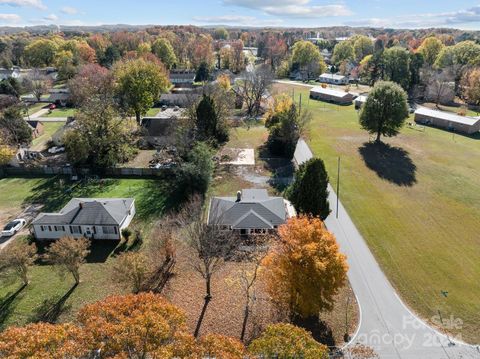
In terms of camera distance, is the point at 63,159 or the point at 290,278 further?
the point at 63,159

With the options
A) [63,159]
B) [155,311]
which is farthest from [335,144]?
[155,311]

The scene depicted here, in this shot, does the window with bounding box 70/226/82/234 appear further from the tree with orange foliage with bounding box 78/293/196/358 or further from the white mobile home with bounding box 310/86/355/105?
the white mobile home with bounding box 310/86/355/105

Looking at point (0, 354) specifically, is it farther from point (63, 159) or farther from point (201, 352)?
point (63, 159)

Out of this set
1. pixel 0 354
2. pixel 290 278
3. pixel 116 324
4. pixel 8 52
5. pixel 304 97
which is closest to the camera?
pixel 0 354

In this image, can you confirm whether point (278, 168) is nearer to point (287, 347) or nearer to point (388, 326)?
point (388, 326)

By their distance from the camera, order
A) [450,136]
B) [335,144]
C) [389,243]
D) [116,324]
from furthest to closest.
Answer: [450,136] < [335,144] < [389,243] < [116,324]

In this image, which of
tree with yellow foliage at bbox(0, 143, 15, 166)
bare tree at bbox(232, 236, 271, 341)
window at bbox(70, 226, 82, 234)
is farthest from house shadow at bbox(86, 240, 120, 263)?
tree with yellow foliage at bbox(0, 143, 15, 166)

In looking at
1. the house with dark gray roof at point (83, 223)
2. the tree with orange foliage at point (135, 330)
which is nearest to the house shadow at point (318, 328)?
the tree with orange foliage at point (135, 330)
